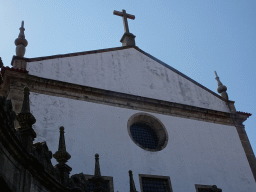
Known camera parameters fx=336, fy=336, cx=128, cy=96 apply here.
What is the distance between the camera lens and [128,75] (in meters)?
14.2

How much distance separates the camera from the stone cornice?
1143cm

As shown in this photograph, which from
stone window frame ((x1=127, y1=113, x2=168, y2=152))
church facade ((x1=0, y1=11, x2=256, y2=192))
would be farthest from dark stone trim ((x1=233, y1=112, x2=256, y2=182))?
stone window frame ((x1=127, y1=113, x2=168, y2=152))

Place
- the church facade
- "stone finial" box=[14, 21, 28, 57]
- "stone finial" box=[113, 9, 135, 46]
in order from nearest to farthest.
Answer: the church facade
"stone finial" box=[14, 21, 28, 57]
"stone finial" box=[113, 9, 135, 46]

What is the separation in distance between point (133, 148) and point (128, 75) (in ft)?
11.9

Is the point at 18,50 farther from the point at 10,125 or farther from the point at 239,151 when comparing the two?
the point at 239,151

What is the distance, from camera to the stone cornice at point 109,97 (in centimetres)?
1143

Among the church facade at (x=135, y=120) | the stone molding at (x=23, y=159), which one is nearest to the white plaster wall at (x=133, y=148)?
the church facade at (x=135, y=120)

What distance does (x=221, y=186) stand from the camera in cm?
1247

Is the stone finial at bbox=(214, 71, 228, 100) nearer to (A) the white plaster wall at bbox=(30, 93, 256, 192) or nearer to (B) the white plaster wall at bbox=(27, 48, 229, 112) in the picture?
(B) the white plaster wall at bbox=(27, 48, 229, 112)

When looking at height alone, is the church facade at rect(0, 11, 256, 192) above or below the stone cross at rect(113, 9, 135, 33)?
below

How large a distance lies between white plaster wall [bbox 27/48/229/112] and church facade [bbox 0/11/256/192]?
4 centimetres

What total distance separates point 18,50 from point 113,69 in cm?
385

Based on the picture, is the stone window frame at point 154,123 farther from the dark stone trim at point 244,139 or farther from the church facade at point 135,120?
the dark stone trim at point 244,139

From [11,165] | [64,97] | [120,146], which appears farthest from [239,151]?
[11,165]
